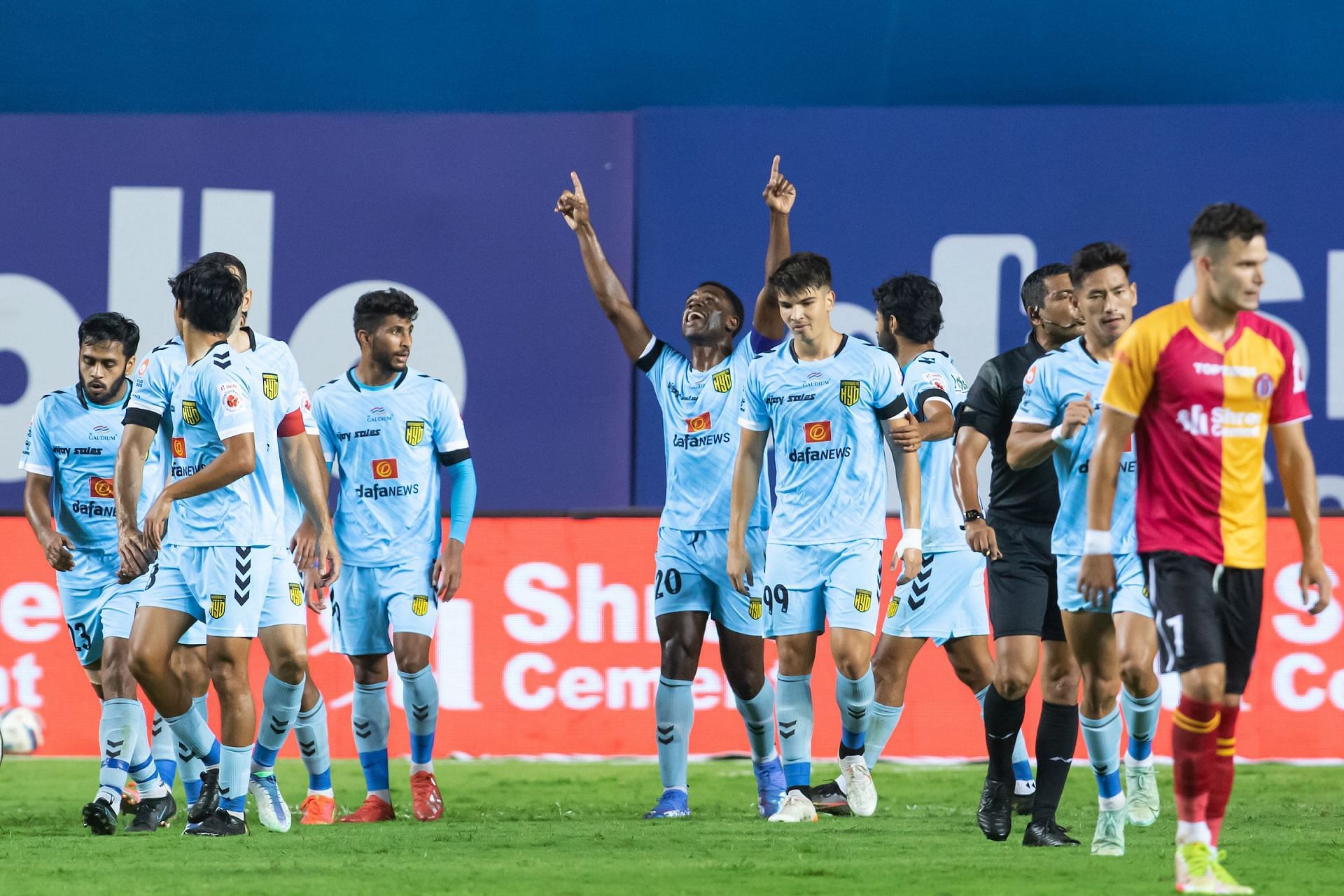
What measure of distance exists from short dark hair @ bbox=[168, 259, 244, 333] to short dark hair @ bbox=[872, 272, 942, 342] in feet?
9.55

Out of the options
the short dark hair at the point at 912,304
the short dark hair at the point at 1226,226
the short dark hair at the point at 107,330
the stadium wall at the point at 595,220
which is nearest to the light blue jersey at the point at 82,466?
the short dark hair at the point at 107,330

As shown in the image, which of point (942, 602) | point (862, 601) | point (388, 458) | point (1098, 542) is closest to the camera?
point (1098, 542)

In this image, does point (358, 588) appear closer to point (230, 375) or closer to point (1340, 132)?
point (230, 375)

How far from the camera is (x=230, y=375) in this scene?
687 centimetres

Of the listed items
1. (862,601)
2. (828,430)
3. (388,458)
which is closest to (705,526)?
(828,430)

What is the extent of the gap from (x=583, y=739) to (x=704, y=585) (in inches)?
103

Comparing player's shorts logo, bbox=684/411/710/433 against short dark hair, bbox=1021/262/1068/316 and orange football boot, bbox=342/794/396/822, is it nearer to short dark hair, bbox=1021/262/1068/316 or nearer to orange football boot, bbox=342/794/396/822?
short dark hair, bbox=1021/262/1068/316

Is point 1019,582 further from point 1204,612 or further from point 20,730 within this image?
point 20,730

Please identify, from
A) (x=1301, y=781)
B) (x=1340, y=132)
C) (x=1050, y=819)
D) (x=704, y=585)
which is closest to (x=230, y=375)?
(x=704, y=585)

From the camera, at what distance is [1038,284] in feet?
24.5

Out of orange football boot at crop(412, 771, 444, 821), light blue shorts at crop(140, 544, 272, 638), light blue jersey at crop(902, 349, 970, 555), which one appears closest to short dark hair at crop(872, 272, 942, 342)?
light blue jersey at crop(902, 349, 970, 555)

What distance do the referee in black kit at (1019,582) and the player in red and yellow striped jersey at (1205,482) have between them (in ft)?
4.10

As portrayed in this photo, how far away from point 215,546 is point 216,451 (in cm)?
37

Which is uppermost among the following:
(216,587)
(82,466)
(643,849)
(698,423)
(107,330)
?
(107,330)
